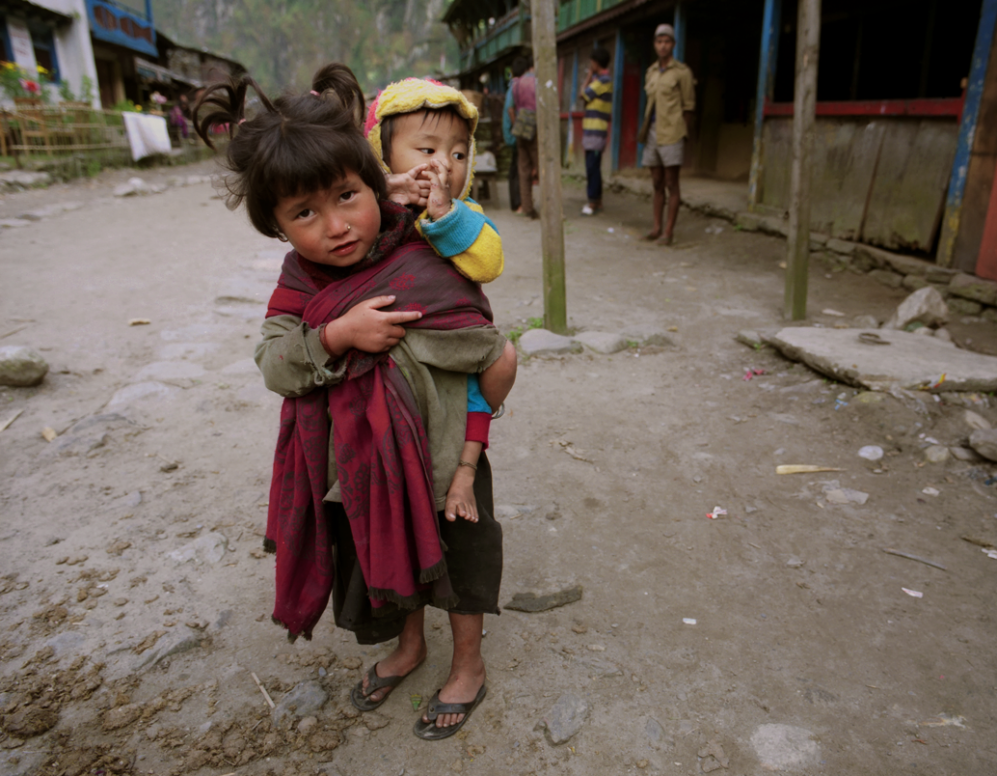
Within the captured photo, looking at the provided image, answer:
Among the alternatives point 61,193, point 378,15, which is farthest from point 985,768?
point 378,15

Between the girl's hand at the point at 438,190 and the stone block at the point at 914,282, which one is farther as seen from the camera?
the stone block at the point at 914,282

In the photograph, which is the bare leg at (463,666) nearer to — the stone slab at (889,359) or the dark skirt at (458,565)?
the dark skirt at (458,565)

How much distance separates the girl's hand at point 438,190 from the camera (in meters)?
1.19

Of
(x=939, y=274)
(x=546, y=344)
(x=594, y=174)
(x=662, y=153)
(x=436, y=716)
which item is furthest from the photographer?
(x=594, y=174)

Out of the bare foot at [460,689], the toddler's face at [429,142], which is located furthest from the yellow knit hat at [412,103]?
the bare foot at [460,689]

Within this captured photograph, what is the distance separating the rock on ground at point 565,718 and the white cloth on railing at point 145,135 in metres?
15.4

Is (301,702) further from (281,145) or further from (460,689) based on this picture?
(281,145)

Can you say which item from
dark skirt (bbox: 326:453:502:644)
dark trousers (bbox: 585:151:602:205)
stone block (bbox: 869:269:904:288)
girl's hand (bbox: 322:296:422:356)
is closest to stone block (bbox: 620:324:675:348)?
stone block (bbox: 869:269:904:288)

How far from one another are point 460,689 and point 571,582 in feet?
2.00

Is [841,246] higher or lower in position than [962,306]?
higher

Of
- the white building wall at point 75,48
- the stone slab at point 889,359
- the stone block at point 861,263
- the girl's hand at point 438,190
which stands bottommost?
the stone slab at point 889,359

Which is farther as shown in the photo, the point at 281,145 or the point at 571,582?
the point at 571,582

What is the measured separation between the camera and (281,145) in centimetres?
111

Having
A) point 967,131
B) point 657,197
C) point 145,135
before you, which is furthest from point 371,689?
point 145,135
